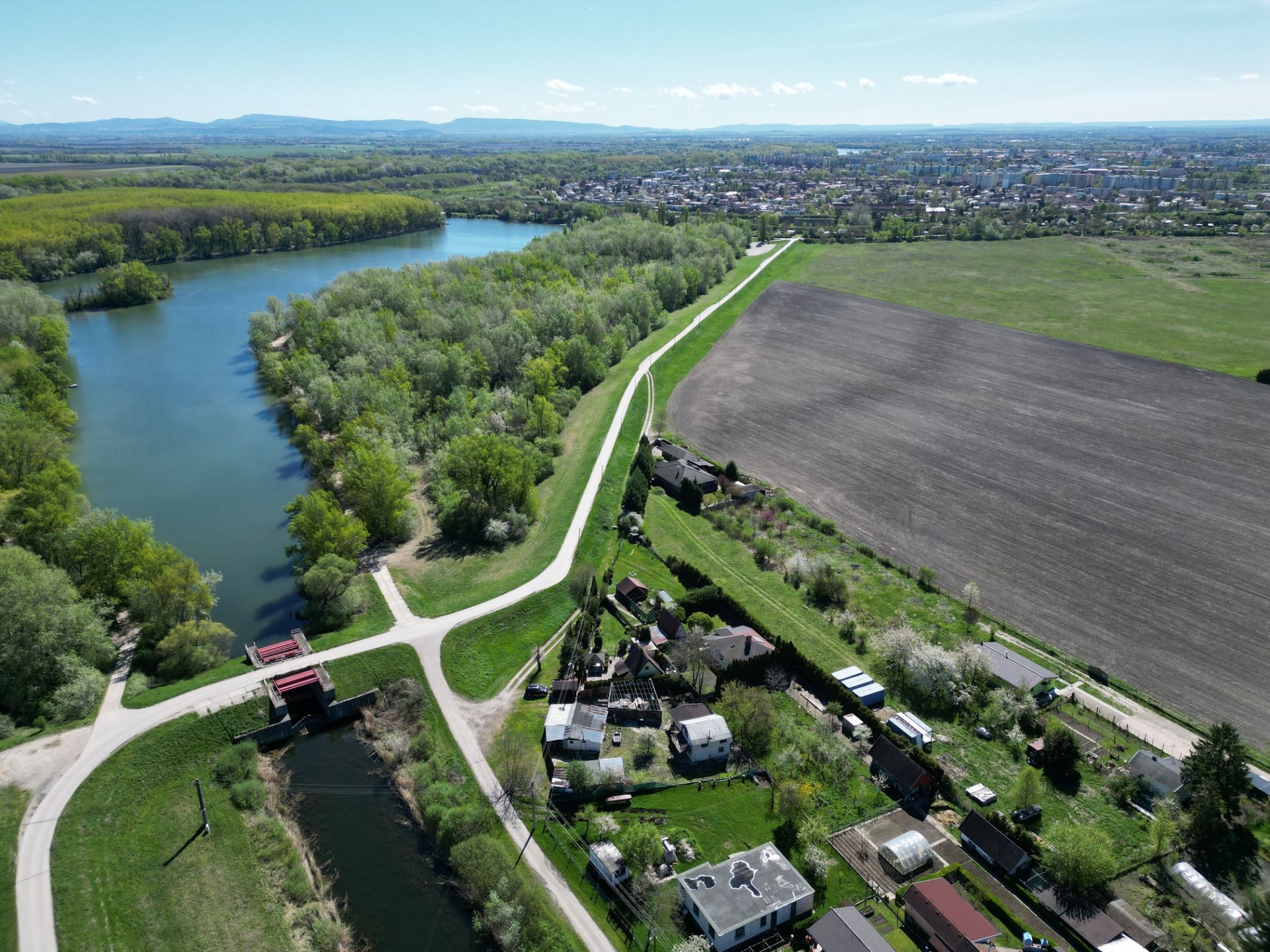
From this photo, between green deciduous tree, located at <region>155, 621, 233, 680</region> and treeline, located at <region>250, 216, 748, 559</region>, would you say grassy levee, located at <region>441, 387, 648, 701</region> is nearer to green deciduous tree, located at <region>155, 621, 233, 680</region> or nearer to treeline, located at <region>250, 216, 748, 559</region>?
treeline, located at <region>250, 216, 748, 559</region>

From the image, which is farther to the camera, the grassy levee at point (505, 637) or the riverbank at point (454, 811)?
the grassy levee at point (505, 637)

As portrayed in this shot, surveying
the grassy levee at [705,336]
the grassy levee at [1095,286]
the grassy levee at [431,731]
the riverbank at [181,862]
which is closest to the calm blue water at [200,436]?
the grassy levee at [431,731]

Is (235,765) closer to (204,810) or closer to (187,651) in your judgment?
(204,810)

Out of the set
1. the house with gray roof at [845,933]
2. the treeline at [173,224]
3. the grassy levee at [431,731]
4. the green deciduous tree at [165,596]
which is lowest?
the grassy levee at [431,731]

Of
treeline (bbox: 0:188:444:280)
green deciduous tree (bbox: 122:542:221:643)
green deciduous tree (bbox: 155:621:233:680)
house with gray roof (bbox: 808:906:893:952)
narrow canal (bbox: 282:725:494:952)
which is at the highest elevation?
treeline (bbox: 0:188:444:280)

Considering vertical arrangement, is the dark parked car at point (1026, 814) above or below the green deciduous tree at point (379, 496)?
below

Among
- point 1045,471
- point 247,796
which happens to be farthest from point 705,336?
point 247,796

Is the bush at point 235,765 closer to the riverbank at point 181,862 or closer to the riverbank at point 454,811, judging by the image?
the riverbank at point 181,862

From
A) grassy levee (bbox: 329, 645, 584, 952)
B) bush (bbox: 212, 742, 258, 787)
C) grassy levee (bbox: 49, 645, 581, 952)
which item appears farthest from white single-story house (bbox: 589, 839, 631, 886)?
bush (bbox: 212, 742, 258, 787)
